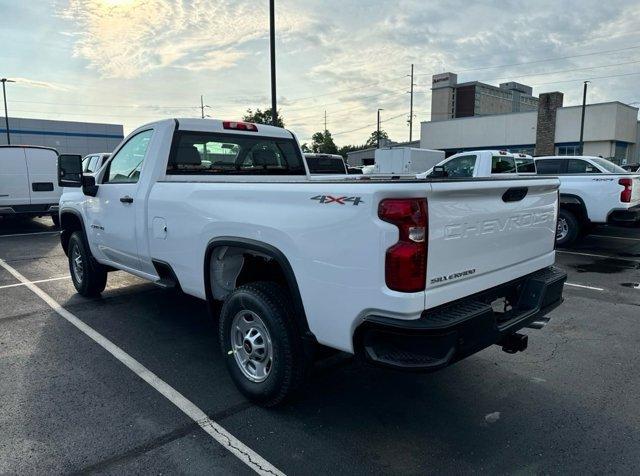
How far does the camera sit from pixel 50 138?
163 feet

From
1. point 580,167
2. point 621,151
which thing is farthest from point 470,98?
point 580,167

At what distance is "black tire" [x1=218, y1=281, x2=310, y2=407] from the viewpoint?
3119mm

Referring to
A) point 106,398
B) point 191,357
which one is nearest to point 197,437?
point 106,398

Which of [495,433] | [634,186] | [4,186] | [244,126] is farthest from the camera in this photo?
[4,186]

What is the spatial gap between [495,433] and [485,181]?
161 cm

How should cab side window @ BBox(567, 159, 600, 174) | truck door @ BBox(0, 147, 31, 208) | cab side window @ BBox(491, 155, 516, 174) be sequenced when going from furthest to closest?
cab side window @ BBox(491, 155, 516, 174), truck door @ BBox(0, 147, 31, 208), cab side window @ BBox(567, 159, 600, 174)

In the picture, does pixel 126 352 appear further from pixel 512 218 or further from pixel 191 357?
pixel 512 218

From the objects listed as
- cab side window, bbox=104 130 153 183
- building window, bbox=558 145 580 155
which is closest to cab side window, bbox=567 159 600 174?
A: cab side window, bbox=104 130 153 183

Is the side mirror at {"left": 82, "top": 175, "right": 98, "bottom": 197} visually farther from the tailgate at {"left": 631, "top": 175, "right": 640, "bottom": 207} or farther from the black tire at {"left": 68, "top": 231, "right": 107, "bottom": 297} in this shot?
the tailgate at {"left": 631, "top": 175, "right": 640, "bottom": 207}

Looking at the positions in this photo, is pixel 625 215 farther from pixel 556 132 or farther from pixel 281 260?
pixel 556 132

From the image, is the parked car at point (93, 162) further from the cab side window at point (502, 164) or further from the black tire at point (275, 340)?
the black tire at point (275, 340)

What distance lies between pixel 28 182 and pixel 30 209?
26.0 inches

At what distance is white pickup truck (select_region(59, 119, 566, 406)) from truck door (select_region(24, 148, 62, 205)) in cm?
890

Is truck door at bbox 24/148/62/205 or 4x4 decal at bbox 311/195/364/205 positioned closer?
4x4 decal at bbox 311/195/364/205
